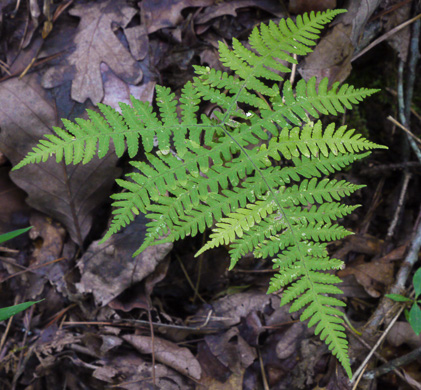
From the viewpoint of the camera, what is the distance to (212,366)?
2932 mm

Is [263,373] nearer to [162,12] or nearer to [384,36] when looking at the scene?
[384,36]

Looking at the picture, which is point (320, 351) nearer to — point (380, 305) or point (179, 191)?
point (380, 305)

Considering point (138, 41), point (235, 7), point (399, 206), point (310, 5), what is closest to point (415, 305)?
point (399, 206)

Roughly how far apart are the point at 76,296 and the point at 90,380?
2.16 ft

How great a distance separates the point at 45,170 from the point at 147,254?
107 cm

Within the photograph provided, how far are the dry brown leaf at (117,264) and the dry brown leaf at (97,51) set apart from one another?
1121 mm

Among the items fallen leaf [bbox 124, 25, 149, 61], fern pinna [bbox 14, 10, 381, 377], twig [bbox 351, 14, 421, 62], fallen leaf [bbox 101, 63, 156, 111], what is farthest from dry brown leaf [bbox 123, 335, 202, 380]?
twig [bbox 351, 14, 421, 62]

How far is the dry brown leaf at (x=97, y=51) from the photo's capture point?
9.84 feet

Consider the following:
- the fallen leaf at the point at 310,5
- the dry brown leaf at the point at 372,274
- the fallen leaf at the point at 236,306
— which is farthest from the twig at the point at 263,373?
the fallen leaf at the point at 310,5

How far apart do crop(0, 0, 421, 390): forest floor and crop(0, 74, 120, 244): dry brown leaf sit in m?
0.01

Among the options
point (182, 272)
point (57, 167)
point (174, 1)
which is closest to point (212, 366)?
point (182, 272)

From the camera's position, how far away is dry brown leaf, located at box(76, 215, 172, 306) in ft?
9.68

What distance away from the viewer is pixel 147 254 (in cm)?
297

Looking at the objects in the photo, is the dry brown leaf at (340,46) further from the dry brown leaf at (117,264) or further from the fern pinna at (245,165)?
the dry brown leaf at (117,264)
